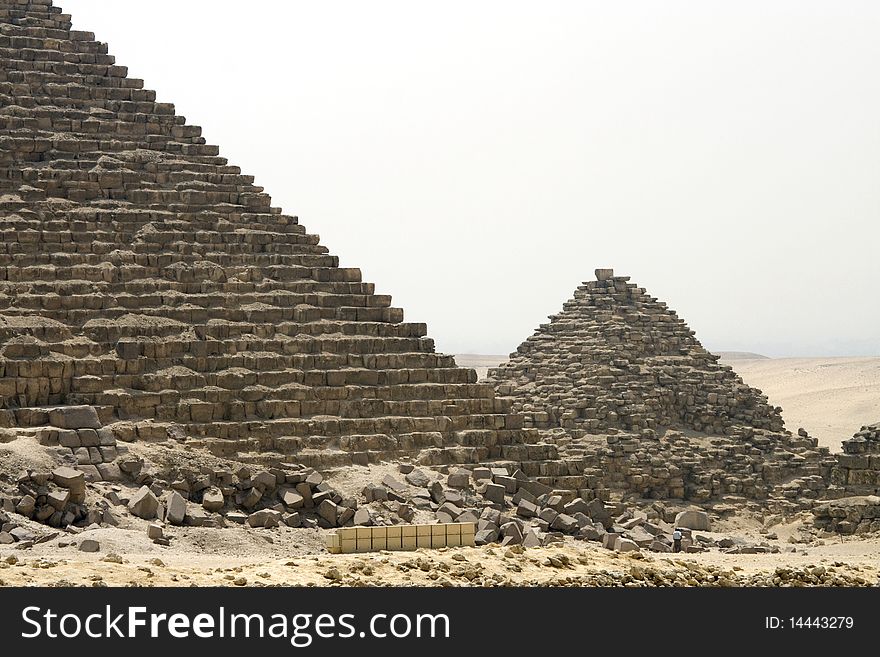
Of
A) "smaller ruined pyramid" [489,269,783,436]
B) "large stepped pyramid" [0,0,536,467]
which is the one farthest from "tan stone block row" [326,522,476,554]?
"smaller ruined pyramid" [489,269,783,436]

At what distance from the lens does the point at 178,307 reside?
31750 millimetres

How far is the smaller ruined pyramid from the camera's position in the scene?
177 feet

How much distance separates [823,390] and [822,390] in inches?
14.8

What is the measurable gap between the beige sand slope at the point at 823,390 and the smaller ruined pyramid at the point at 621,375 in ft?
78.1

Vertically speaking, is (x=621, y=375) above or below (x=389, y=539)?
above

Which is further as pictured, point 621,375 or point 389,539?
point 621,375

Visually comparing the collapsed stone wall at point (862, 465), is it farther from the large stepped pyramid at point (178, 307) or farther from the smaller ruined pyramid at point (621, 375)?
the large stepped pyramid at point (178, 307)

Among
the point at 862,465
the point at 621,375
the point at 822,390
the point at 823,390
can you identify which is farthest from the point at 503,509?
the point at 822,390

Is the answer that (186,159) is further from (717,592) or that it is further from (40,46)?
(717,592)

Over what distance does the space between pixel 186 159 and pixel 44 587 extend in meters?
15.3

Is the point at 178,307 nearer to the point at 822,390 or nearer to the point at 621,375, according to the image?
the point at 621,375

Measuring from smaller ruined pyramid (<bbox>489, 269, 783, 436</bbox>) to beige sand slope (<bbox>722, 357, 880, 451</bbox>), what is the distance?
78.1 ft

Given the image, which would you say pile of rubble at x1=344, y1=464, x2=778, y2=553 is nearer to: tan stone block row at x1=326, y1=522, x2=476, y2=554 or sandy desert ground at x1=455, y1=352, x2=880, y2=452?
tan stone block row at x1=326, y1=522, x2=476, y2=554

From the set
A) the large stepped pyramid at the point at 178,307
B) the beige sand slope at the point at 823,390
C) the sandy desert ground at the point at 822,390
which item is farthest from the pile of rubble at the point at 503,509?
the beige sand slope at the point at 823,390
